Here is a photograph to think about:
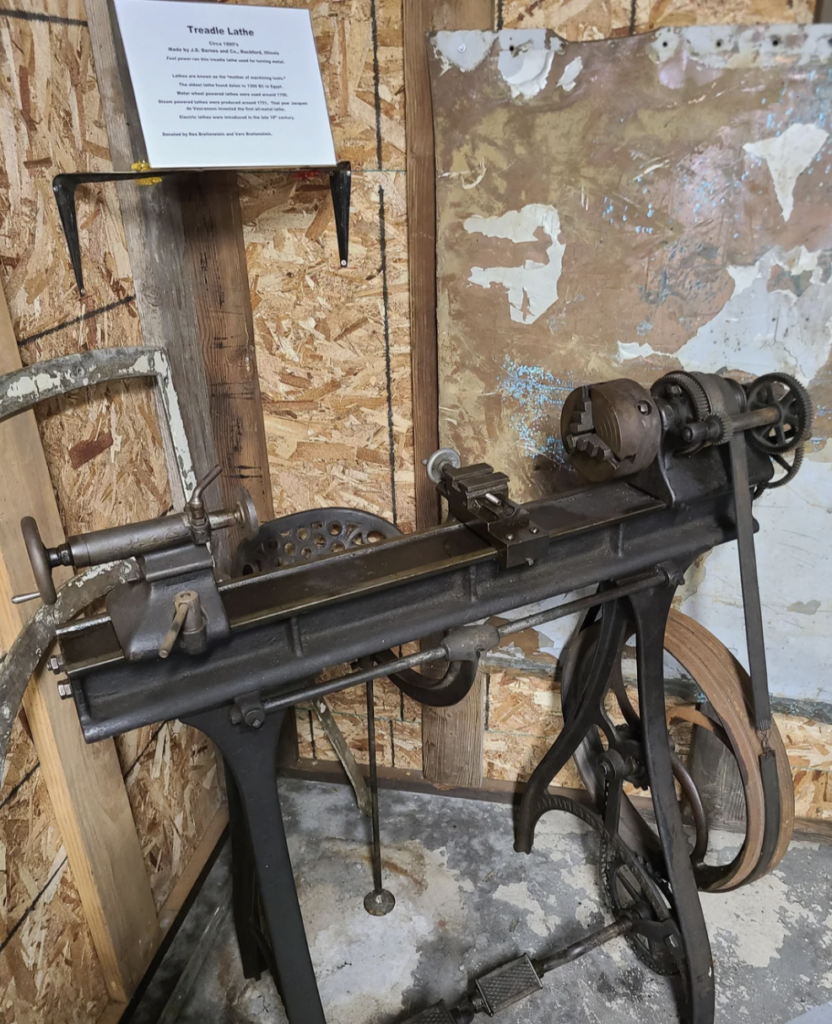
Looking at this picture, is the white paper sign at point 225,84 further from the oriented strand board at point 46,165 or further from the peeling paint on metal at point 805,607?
the peeling paint on metal at point 805,607

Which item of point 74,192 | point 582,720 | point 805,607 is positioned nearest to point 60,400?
point 74,192

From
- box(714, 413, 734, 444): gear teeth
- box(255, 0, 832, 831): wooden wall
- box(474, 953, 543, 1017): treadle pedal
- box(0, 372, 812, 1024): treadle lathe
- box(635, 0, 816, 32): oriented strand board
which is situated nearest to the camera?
box(0, 372, 812, 1024): treadle lathe

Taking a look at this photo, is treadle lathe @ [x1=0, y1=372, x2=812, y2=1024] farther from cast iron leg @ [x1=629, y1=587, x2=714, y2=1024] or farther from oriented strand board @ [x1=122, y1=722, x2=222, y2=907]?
oriented strand board @ [x1=122, y1=722, x2=222, y2=907]

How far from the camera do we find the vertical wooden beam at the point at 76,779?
1194 mm

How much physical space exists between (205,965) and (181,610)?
1247 millimetres

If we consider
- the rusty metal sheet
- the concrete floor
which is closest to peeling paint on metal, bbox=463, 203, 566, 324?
the rusty metal sheet

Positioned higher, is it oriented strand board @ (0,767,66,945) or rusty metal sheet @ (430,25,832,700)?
rusty metal sheet @ (430,25,832,700)

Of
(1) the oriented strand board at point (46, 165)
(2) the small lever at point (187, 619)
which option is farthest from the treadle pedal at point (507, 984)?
(1) the oriented strand board at point (46, 165)

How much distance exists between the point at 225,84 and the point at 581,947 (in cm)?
186

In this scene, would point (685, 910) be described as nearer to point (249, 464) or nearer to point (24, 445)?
point (249, 464)

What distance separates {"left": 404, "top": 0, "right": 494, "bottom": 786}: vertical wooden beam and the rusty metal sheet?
0.04 m

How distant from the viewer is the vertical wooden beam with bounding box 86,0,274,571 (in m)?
1.42

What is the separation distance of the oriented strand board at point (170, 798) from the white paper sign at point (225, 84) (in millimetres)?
1254

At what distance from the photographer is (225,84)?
1.28m
